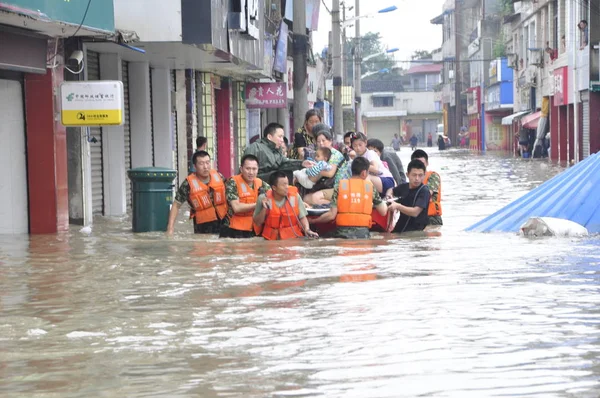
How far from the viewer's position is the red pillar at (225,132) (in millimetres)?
34281

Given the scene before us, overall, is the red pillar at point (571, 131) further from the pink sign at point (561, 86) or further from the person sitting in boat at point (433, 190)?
the person sitting in boat at point (433, 190)

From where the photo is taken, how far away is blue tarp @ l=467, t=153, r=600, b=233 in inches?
626

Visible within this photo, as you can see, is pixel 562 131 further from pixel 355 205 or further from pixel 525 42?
pixel 355 205

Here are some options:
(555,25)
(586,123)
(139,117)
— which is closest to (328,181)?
(139,117)

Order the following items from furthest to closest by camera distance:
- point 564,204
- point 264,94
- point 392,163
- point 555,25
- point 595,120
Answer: point 555,25 < point 595,120 < point 264,94 < point 392,163 < point 564,204

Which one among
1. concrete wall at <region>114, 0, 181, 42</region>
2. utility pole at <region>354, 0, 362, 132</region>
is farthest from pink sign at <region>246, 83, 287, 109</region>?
utility pole at <region>354, 0, 362, 132</region>

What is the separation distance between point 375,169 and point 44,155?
4.75 m

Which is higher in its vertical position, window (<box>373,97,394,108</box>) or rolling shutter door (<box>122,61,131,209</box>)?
window (<box>373,97,394,108</box>)

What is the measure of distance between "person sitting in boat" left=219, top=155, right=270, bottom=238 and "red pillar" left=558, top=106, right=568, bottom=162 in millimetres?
37267

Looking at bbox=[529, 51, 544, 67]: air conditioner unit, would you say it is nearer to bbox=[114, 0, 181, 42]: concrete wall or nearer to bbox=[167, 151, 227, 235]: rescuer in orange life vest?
bbox=[114, 0, 181, 42]: concrete wall

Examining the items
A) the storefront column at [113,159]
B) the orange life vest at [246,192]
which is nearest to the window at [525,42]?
the storefront column at [113,159]

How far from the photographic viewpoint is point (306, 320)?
28.6ft

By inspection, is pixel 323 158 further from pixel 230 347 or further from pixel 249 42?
pixel 249 42

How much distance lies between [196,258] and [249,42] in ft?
51.4
